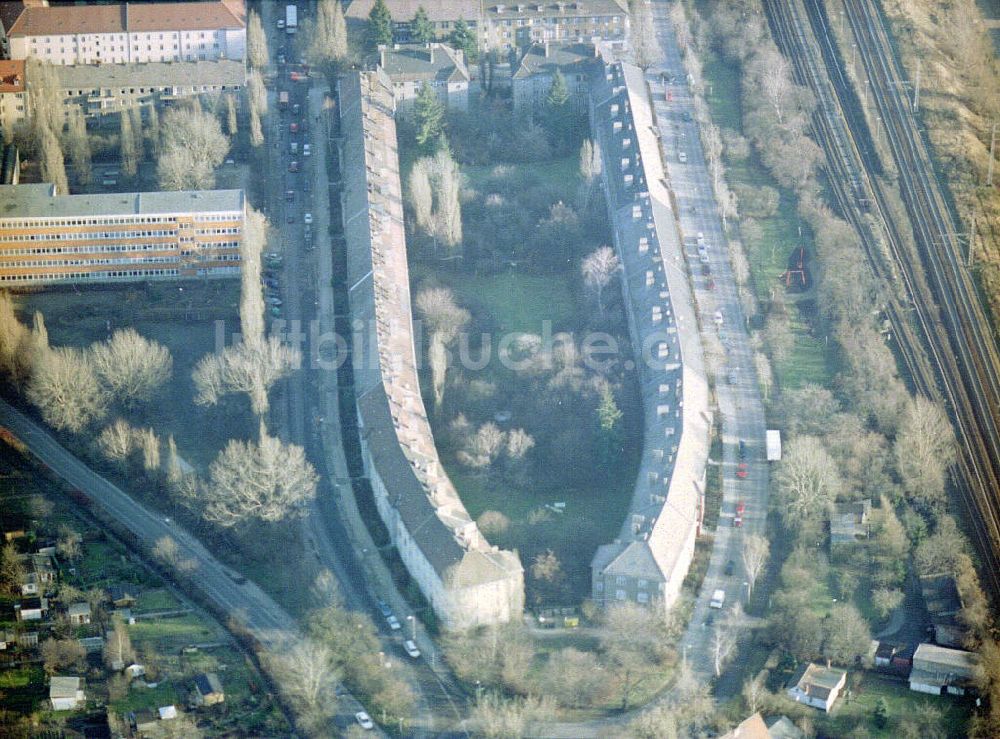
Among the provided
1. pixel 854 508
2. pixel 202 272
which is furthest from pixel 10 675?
pixel 854 508

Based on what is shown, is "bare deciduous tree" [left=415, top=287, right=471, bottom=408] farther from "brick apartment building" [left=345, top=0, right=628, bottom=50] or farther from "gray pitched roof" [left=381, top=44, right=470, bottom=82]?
"brick apartment building" [left=345, top=0, right=628, bottom=50]

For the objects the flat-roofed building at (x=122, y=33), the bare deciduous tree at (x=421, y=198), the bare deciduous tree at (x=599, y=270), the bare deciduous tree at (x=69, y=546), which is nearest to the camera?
the bare deciduous tree at (x=69, y=546)

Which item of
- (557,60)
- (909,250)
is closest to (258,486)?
(557,60)

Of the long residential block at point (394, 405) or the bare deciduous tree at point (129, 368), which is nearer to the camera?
the long residential block at point (394, 405)

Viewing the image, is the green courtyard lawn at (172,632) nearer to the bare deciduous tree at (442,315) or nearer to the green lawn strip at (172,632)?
the green lawn strip at (172,632)

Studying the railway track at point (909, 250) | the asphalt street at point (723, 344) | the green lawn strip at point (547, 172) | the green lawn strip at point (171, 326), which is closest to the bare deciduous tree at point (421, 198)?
the green lawn strip at point (547, 172)

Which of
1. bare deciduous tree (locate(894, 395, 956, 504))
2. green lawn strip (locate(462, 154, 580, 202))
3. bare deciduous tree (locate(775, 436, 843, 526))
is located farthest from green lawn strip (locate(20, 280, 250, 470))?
bare deciduous tree (locate(894, 395, 956, 504))

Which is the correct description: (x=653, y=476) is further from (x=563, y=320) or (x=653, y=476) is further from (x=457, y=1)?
(x=457, y=1)
